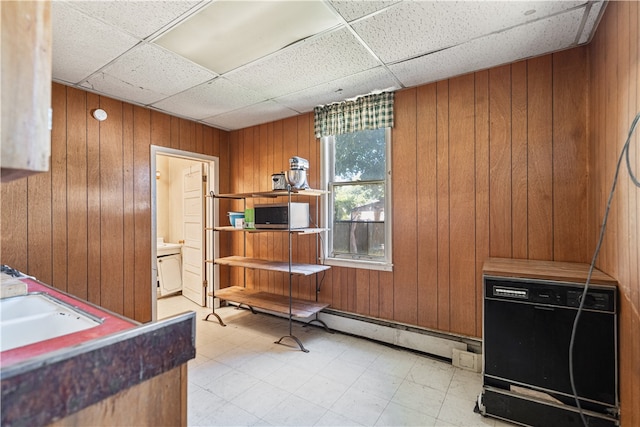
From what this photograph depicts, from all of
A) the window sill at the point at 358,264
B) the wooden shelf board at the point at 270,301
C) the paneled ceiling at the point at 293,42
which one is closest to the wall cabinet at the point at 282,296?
the wooden shelf board at the point at 270,301

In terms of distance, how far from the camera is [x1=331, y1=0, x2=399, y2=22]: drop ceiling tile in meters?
1.65

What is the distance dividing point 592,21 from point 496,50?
513 millimetres

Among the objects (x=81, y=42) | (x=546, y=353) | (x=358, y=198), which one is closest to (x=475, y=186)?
(x=358, y=198)

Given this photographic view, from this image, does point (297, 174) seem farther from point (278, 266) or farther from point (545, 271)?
point (545, 271)

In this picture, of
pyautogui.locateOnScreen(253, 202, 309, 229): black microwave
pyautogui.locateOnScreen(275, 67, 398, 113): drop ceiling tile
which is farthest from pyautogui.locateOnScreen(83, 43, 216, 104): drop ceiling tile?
pyautogui.locateOnScreen(253, 202, 309, 229): black microwave

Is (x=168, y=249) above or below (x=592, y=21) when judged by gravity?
below

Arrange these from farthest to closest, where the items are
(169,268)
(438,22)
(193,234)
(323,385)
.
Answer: (169,268) → (193,234) → (323,385) → (438,22)

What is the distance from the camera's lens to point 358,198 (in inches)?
123

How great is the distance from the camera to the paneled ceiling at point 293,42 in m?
1.69

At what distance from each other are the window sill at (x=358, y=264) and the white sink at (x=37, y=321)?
2.30m

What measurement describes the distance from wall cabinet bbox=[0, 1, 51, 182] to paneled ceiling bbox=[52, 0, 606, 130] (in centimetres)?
123

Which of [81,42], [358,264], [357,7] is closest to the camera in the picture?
[357,7]

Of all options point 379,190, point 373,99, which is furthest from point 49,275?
point 373,99

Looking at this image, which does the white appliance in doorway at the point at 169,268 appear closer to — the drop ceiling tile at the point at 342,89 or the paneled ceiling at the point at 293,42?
the paneled ceiling at the point at 293,42
